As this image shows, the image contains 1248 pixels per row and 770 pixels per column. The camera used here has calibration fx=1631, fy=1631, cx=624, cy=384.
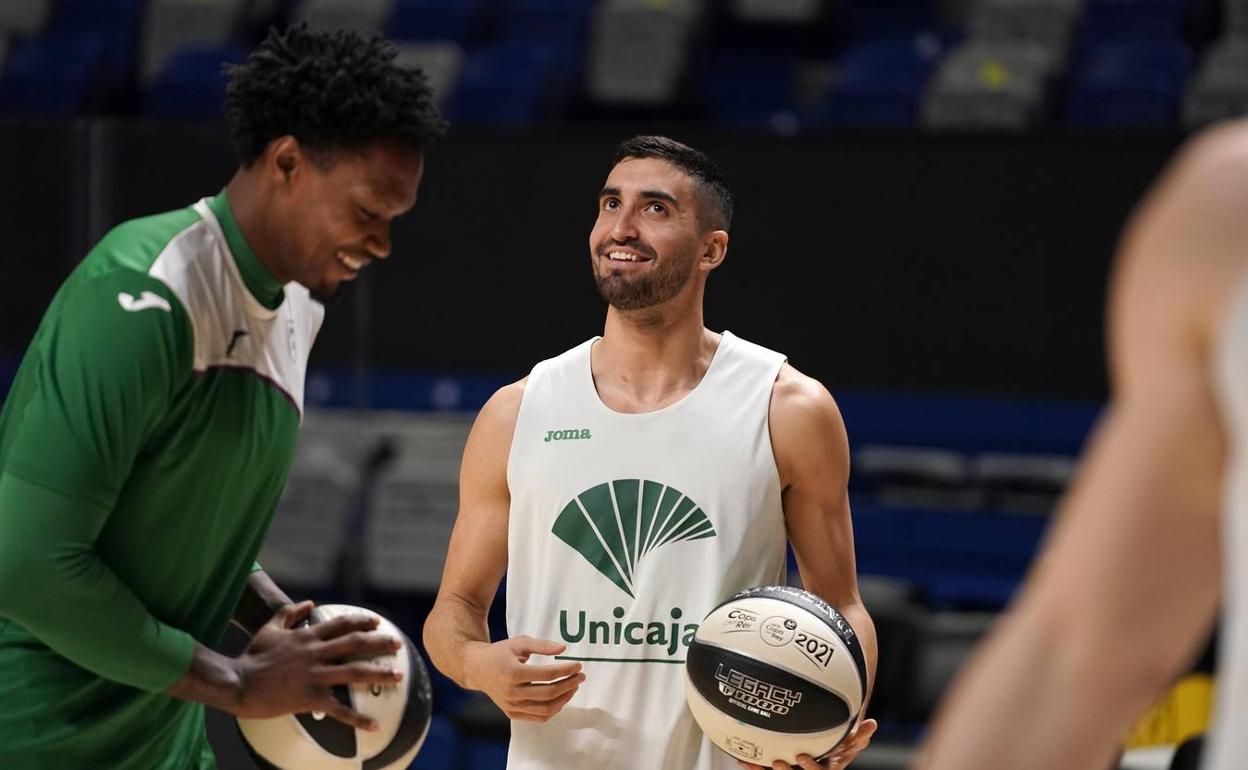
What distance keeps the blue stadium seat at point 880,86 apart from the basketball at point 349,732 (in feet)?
23.2

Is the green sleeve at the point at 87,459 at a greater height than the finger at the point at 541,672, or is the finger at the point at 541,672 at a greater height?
the green sleeve at the point at 87,459

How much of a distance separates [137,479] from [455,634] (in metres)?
0.89

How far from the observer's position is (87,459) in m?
2.32

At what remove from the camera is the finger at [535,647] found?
2934 mm

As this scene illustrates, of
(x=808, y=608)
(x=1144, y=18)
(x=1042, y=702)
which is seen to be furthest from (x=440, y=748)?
(x=1144, y=18)

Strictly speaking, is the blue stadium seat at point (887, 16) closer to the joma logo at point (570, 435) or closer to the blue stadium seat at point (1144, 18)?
the blue stadium seat at point (1144, 18)

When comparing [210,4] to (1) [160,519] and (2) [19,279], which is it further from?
(1) [160,519]

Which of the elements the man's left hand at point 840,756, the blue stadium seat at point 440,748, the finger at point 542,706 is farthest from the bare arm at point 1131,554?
the blue stadium seat at point 440,748

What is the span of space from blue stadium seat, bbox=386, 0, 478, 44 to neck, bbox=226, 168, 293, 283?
858 cm

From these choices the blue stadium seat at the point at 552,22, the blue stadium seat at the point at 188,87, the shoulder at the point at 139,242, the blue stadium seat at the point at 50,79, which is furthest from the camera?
the blue stadium seat at the point at 552,22

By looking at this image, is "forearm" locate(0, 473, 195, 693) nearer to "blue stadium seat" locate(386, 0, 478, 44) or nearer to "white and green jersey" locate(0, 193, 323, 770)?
"white and green jersey" locate(0, 193, 323, 770)

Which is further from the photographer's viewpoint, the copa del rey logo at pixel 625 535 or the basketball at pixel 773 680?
the copa del rey logo at pixel 625 535

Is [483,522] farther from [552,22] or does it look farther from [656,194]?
[552,22]

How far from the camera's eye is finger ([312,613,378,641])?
268 centimetres
